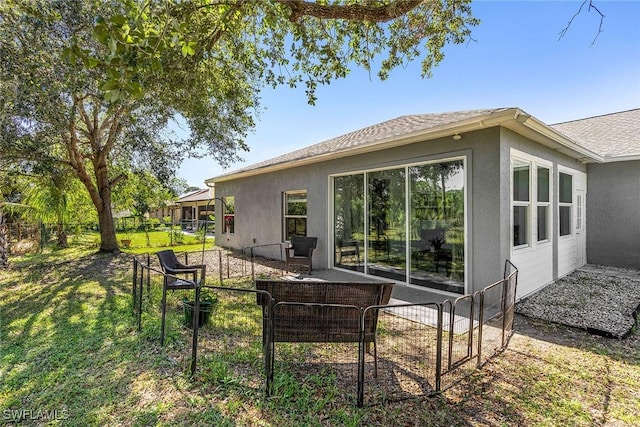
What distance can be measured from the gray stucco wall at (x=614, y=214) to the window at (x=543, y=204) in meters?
3.92

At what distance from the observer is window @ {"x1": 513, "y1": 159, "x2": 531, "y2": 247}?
19.1 feet

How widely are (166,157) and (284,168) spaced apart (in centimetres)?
480

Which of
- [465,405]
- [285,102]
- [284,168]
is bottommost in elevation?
[465,405]

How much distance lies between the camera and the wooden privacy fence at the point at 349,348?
3033 millimetres

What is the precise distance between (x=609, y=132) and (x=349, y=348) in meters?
12.5

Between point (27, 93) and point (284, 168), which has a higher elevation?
point (27, 93)

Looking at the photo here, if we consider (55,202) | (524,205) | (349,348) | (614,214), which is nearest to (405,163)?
(524,205)

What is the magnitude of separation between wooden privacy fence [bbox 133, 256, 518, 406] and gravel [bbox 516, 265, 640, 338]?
1349 millimetres

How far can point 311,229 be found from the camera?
9430mm

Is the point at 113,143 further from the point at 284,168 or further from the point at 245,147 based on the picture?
the point at 284,168

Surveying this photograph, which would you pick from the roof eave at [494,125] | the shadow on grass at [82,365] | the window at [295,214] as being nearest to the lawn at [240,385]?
the shadow on grass at [82,365]

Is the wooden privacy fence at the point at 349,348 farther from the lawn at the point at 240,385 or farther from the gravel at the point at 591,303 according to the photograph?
the gravel at the point at 591,303

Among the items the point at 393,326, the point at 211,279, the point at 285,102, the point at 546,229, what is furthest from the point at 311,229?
the point at 546,229

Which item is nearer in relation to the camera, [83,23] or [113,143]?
[83,23]
